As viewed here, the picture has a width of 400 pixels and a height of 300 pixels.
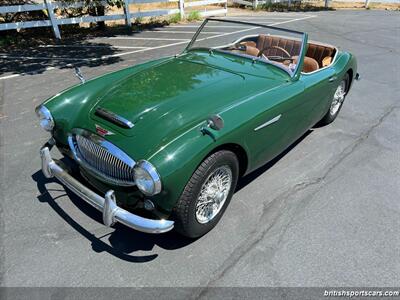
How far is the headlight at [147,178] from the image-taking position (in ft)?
7.21

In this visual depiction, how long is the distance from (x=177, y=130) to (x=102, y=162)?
0.66 meters

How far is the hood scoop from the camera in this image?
2.59m

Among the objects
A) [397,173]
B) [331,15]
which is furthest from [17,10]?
[331,15]

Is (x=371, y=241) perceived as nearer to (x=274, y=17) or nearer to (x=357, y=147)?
(x=357, y=147)

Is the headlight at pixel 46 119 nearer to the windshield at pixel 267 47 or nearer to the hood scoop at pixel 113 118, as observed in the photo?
the hood scoop at pixel 113 118

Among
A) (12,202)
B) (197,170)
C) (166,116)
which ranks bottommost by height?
(12,202)

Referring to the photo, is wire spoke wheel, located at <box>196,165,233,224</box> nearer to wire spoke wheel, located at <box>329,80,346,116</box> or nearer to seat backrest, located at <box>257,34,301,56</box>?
seat backrest, located at <box>257,34,301,56</box>

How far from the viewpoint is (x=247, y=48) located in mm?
4098

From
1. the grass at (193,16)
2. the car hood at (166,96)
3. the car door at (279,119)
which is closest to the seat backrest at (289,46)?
the car door at (279,119)

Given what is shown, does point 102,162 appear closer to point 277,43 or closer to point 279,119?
point 279,119

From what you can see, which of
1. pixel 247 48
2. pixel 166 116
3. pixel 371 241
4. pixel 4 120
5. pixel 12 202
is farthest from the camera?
pixel 4 120

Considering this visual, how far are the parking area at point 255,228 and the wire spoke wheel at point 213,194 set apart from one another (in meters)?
0.20

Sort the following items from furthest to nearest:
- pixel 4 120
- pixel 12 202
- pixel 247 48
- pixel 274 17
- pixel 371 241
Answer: pixel 274 17, pixel 4 120, pixel 247 48, pixel 12 202, pixel 371 241

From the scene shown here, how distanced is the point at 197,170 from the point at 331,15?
1645 cm
